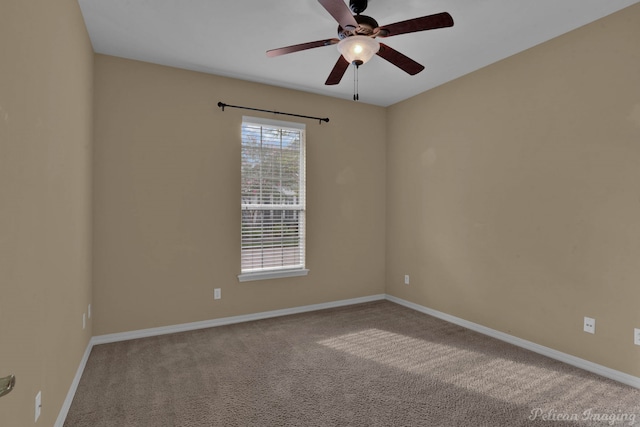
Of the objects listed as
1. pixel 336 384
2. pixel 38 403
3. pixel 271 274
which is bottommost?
pixel 336 384

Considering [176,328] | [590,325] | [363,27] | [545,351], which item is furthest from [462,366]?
[176,328]

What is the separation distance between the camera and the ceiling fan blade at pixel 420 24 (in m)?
1.98

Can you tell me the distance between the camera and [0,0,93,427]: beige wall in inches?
51.9

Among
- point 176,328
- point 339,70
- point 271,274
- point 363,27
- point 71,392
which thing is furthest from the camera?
point 271,274

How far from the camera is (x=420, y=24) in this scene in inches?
81.0

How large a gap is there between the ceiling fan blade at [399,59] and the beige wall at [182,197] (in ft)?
6.44

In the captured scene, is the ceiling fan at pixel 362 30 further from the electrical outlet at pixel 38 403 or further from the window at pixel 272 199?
the electrical outlet at pixel 38 403

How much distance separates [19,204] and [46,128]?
563 millimetres

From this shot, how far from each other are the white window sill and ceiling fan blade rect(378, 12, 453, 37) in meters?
2.87

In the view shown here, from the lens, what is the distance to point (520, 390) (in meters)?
2.47

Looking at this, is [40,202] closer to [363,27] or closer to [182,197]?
[182,197]

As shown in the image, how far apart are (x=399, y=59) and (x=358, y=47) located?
411mm

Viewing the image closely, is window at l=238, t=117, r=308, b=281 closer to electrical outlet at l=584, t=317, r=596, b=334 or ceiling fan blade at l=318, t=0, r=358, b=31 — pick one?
ceiling fan blade at l=318, t=0, r=358, b=31

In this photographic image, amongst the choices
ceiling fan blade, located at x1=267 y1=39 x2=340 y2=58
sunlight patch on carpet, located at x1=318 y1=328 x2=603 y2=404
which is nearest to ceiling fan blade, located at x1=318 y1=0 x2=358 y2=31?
ceiling fan blade, located at x1=267 y1=39 x2=340 y2=58
